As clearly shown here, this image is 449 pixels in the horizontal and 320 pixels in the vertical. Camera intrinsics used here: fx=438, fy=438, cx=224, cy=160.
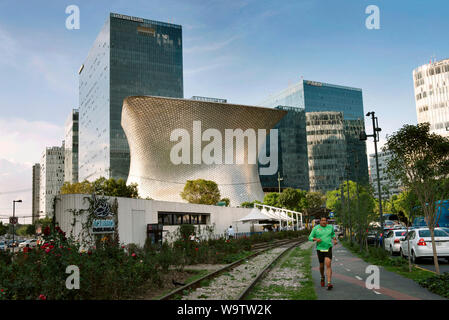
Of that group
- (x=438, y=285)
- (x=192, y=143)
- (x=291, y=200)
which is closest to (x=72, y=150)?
(x=192, y=143)

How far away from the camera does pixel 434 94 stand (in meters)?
127

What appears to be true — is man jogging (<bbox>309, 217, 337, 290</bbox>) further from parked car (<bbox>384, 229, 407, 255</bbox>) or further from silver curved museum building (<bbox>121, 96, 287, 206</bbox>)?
silver curved museum building (<bbox>121, 96, 287, 206</bbox>)

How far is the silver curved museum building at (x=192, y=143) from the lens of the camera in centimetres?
8150

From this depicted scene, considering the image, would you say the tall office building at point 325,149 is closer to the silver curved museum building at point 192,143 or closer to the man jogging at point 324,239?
the silver curved museum building at point 192,143

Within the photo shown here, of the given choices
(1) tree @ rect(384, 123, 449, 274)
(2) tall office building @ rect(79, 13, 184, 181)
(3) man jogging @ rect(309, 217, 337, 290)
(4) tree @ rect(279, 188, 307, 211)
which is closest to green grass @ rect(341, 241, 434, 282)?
(1) tree @ rect(384, 123, 449, 274)

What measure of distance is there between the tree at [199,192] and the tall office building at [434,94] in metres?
75.3

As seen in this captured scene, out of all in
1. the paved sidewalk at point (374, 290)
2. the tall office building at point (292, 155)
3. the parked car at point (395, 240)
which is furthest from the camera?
the tall office building at point (292, 155)

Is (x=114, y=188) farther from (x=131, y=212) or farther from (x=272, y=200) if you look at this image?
(x=131, y=212)

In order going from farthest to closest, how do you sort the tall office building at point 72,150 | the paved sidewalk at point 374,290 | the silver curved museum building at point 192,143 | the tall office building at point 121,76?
1. the tall office building at point 72,150
2. the tall office building at point 121,76
3. the silver curved museum building at point 192,143
4. the paved sidewalk at point 374,290

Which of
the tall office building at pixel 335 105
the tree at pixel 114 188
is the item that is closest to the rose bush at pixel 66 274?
the tree at pixel 114 188

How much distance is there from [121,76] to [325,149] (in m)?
73.0

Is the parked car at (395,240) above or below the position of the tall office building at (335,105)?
below
